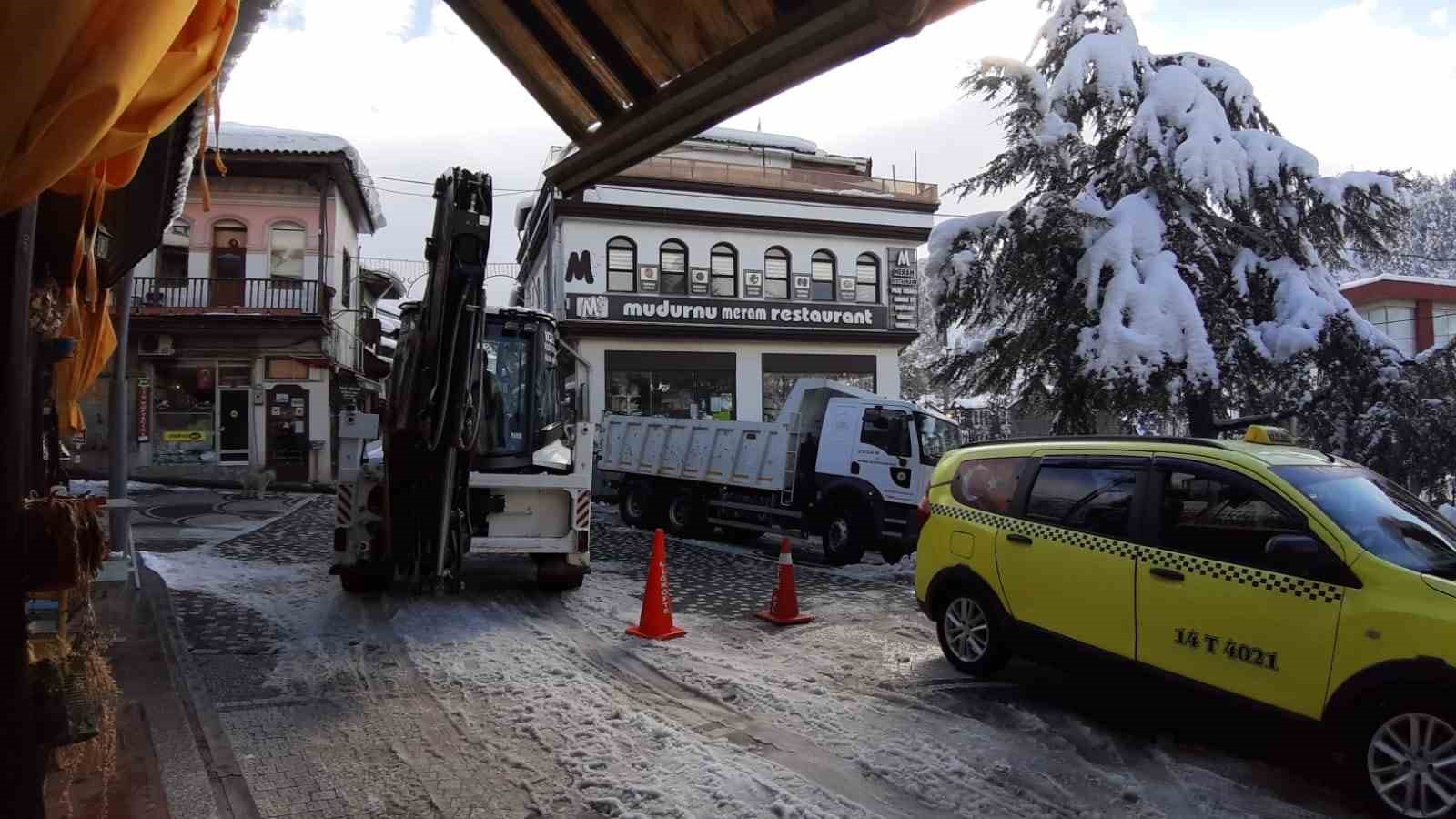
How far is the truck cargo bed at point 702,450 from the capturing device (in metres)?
14.3

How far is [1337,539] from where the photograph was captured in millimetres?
4586

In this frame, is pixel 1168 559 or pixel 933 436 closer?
pixel 1168 559

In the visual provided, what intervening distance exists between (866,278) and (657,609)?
23.0m

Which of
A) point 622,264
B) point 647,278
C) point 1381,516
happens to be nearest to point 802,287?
point 647,278

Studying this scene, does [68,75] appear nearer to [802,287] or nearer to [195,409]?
[195,409]

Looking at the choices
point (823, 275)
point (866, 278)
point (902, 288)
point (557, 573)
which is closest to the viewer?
point (557, 573)

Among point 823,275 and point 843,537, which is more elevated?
point 823,275

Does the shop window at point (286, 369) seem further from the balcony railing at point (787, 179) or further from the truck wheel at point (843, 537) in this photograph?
the truck wheel at point (843, 537)

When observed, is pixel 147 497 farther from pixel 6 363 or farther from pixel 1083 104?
pixel 6 363

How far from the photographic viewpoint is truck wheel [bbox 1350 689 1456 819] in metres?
3.97

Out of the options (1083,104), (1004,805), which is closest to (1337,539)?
(1004,805)

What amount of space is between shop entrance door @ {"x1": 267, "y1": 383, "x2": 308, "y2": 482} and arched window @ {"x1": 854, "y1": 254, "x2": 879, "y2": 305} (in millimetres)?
16856

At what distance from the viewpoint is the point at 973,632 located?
648cm

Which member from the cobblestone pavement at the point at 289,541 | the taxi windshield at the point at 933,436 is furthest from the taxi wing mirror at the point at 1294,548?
the cobblestone pavement at the point at 289,541
